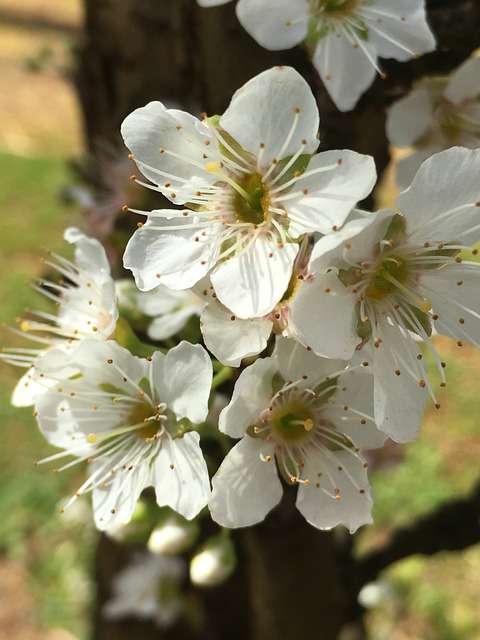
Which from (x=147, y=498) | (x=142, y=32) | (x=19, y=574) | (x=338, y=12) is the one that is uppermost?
(x=338, y=12)

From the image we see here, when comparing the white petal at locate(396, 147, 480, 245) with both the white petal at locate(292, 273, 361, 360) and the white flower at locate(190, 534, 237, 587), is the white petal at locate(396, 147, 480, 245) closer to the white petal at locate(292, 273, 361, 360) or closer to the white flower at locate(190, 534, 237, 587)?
the white petal at locate(292, 273, 361, 360)

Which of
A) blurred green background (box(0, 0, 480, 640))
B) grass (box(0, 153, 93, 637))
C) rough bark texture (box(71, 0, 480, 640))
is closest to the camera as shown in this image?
rough bark texture (box(71, 0, 480, 640))

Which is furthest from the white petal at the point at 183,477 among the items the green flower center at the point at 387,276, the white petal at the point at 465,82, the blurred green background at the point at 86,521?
the blurred green background at the point at 86,521

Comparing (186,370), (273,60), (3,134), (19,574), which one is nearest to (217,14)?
(273,60)

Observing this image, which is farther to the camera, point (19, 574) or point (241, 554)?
point (19, 574)

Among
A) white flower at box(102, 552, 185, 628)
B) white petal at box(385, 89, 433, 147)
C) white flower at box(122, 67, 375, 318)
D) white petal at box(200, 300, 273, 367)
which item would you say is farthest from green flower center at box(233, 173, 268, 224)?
white flower at box(102, 552, 185, 628)

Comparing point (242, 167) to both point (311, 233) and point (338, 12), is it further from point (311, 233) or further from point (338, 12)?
point (338, 12)
